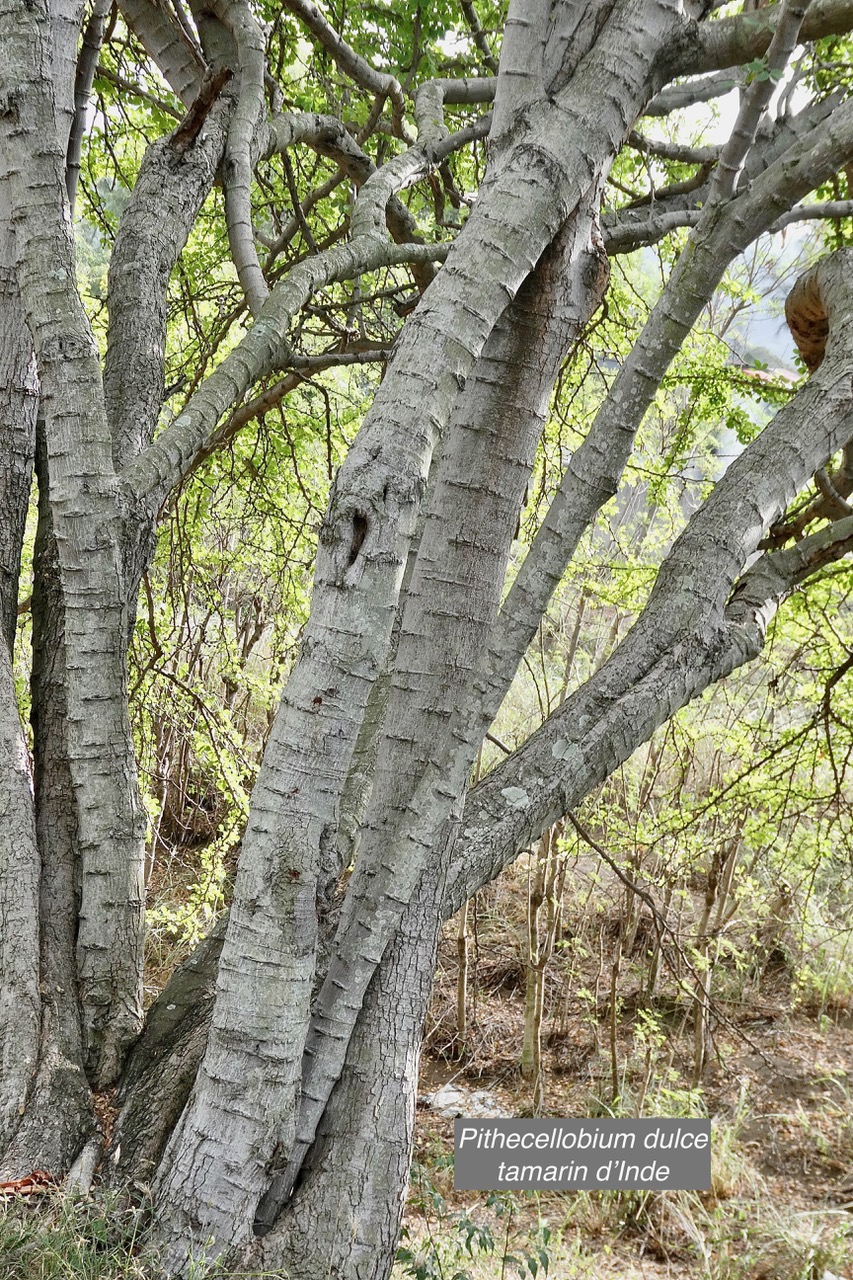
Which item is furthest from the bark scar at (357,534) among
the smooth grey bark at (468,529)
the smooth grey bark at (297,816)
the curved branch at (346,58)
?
the curved branch at (346,58)

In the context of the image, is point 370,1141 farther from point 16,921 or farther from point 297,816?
point 16,921

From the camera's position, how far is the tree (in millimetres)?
1674

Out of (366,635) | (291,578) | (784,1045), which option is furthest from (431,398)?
(784,1045)

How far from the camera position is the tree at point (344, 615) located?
1.67 meters

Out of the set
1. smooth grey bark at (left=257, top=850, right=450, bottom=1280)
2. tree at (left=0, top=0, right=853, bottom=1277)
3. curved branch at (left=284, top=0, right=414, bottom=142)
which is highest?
curved branch at (left=284, top=0, right=414, bottom=142)

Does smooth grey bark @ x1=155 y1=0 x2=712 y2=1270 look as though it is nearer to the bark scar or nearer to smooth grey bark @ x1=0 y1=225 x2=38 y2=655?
the bark scar

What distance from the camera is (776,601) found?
259 centimetres

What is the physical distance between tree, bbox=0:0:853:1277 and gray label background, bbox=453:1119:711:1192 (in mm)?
1428

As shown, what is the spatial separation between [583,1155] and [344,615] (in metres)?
2.96

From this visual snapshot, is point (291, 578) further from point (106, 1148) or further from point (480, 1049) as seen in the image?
point (106, 1148)

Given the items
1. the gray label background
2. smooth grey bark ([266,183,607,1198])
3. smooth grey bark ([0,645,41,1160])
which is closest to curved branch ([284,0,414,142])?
smooth grey bark ([266,183,607,1198])

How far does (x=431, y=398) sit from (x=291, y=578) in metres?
3.86

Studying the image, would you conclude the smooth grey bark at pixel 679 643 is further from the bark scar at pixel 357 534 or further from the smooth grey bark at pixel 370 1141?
the bark scar at pixel 357 534

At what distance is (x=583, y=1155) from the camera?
357 centimetres
